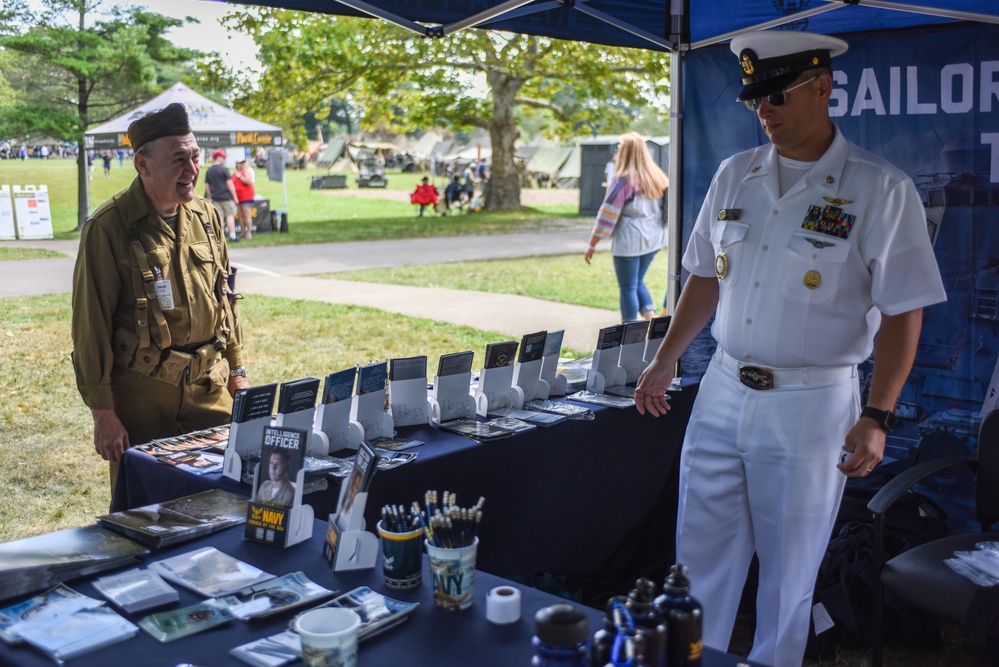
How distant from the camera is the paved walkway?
28.5ft

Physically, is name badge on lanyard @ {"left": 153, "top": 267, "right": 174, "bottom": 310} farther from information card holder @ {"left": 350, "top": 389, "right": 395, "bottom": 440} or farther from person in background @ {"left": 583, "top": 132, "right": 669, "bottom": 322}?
person in background @ {"left": 583, "top": 132, "right": 669, "bottom": 322}

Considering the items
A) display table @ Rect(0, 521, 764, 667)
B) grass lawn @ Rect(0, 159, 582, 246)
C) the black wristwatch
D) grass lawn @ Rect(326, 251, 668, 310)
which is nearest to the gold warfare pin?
the black wristwatch

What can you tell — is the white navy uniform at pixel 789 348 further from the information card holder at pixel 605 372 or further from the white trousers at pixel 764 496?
the information card holder at pixel 605 372

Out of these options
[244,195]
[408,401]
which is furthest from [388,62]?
[408,401]

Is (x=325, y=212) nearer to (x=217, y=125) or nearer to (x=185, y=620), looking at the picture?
(x=217, y=125)

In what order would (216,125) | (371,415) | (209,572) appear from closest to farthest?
(209,572) → (371,415) → (216,125)

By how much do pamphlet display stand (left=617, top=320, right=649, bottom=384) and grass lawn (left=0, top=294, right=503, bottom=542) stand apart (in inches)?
104

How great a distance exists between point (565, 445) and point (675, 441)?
751 mm

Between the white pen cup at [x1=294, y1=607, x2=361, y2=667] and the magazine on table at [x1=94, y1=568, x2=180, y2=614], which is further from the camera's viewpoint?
the magazine on table at [x1=94, y1=568, x2=180, y2=614]

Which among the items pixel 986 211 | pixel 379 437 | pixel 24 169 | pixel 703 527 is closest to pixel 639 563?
pixel 703 527

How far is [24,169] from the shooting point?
8.53 metres

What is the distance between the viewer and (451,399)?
9.86 ft

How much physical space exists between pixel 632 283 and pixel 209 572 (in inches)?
219

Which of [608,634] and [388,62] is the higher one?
[388,62]
